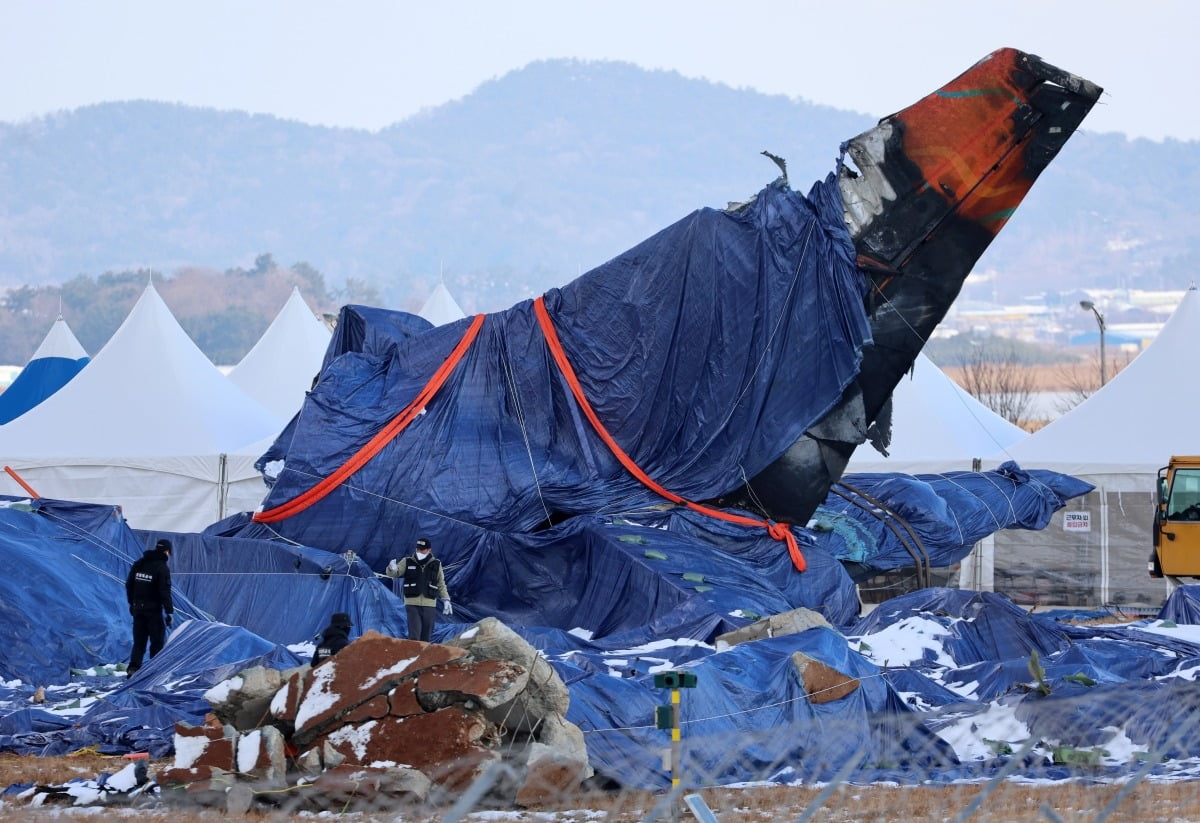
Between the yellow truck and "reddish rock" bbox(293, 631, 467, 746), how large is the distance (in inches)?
503

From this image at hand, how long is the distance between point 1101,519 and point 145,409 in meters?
14.4

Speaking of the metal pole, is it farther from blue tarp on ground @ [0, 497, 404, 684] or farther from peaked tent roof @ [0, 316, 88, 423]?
peaked tent roof @ [0, 316, 88, 423]

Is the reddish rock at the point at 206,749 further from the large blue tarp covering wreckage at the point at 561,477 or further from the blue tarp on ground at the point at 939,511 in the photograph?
the blue tarp on ground at the point at 939,511

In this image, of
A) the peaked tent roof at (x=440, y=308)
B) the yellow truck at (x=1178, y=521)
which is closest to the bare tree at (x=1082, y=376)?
the peaked tent roof at (x=440, y=308)

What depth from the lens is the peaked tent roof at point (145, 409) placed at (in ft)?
81.6

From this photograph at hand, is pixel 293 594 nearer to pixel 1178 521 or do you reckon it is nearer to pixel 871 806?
pixel 871 806

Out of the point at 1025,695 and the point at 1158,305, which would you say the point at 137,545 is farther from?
the point at 1158,305

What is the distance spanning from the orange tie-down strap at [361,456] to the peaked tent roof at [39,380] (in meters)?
19.6

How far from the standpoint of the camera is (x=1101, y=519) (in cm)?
2281

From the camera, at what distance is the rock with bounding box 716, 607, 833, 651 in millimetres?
13461

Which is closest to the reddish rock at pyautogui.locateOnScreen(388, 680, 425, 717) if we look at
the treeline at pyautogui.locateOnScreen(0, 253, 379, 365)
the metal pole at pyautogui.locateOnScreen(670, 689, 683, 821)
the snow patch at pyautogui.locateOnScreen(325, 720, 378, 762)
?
the snow patch at pyautogui.locateOnScreen(325, 720, 378, 762)

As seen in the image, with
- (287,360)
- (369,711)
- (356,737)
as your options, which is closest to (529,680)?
(369,711)

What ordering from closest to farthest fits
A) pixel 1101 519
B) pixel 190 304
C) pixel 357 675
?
1. pixel 357 675
2. pixel 1101 519
3. pixel 190 304

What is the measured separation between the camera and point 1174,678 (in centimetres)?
1262
